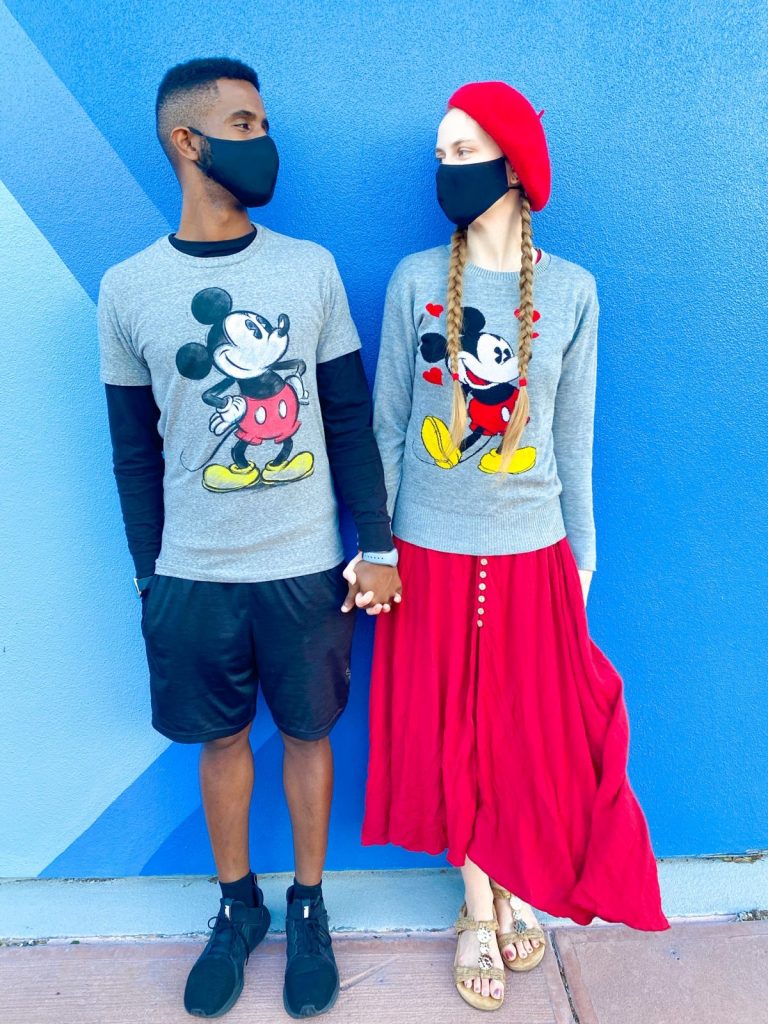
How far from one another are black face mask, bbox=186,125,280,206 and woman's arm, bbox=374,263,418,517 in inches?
13.6

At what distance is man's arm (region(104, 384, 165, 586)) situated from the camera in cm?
161

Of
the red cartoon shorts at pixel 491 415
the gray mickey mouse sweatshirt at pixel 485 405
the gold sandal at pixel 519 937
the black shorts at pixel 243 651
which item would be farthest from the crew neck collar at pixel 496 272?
the gold sandal at pixel 519 937

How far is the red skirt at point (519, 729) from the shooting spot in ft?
5.51

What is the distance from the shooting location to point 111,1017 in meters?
1.74

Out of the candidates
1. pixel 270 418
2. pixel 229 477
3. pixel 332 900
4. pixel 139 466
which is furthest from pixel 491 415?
pixel 332 900

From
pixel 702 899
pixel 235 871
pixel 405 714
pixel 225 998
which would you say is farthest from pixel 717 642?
pixel 225 998

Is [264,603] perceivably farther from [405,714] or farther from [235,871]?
[235,871]

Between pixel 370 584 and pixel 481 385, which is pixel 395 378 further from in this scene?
pixel 370 584

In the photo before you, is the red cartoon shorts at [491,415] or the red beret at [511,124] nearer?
the red beret at [511,124]

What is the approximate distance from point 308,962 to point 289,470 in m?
1.15

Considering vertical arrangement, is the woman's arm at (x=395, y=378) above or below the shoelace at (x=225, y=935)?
above

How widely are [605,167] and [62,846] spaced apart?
7.55 feet

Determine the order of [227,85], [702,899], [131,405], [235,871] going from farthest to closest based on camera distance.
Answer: [702,899] → [235,871] → [131,405] → [227,85]

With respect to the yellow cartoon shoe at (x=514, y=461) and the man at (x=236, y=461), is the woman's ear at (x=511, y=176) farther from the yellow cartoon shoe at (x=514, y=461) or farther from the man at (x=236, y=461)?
the yellow cartoon shoe at (x=514, y=461)
